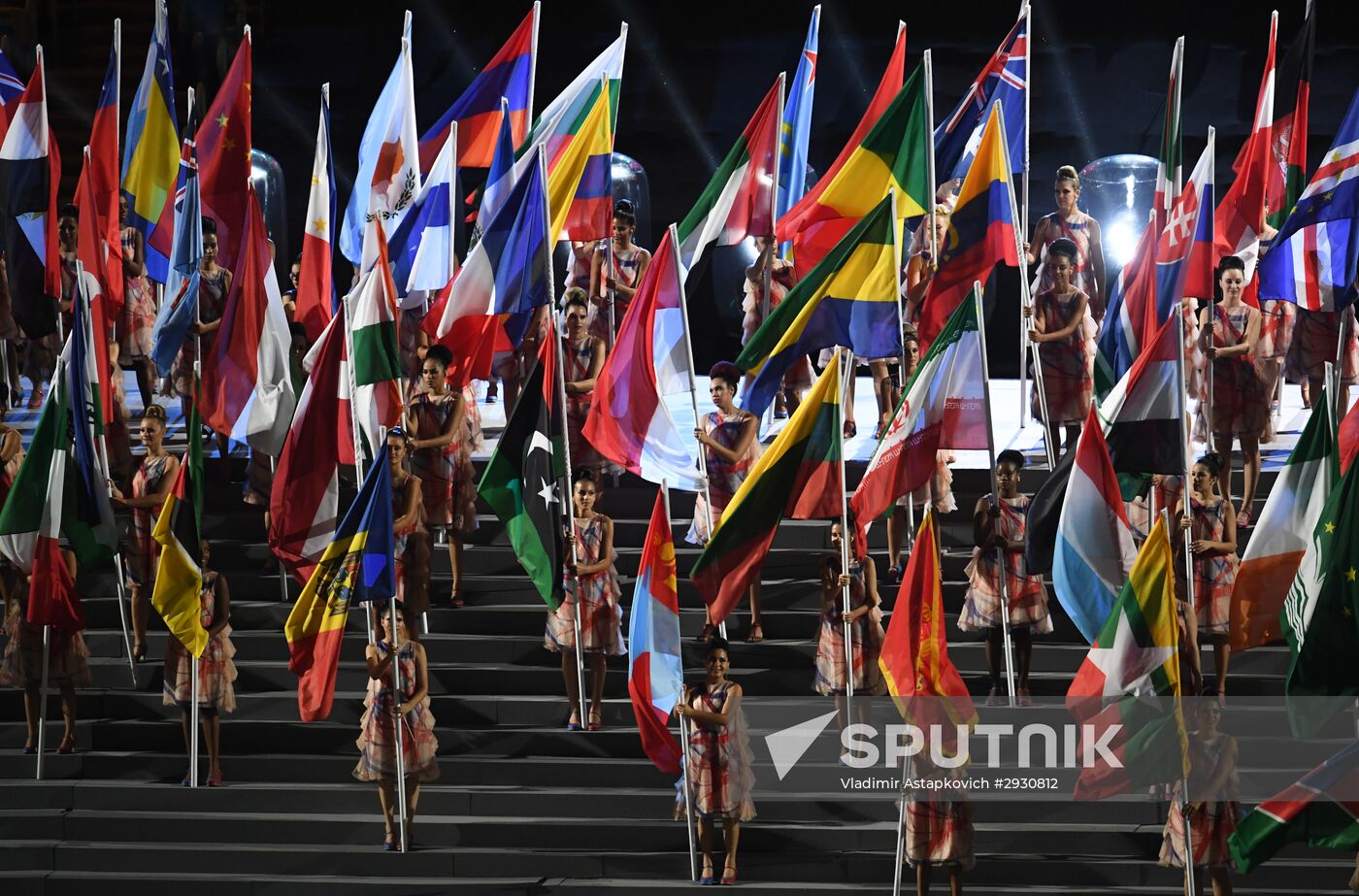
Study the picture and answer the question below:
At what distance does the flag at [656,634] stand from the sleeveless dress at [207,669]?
2902mm

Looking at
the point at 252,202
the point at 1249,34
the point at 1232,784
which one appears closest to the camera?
the point at 1232,784

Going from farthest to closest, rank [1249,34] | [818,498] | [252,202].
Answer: [1249,34] → [252,202] → [818,498]

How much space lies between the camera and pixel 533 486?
13430 mm

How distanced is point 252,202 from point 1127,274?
249 inches

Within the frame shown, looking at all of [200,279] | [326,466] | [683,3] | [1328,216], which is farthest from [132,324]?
[1328,216]

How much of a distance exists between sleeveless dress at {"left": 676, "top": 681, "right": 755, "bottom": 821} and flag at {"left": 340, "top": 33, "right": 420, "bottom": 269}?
5653mm

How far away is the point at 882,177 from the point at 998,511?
248 cm

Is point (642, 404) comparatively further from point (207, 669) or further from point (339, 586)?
point (207, 669)

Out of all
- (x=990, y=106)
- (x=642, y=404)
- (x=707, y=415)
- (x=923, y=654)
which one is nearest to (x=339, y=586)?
(x=642, y=404)

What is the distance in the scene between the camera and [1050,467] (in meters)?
15.7

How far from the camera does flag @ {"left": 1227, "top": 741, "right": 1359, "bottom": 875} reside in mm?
11023

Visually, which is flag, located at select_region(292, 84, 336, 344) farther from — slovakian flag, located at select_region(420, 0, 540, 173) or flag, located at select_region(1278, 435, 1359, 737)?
flag, located at select_region(1278, 435, 1359, 737)

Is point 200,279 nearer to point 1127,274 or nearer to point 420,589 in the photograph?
point 420,589

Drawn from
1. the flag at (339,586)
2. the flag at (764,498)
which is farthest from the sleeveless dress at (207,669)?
the flag at (764,498)
